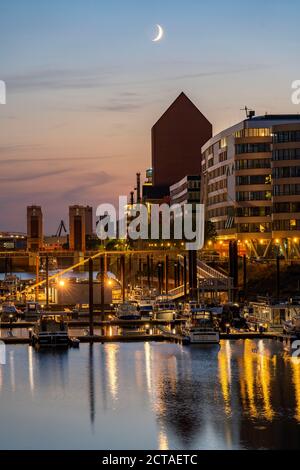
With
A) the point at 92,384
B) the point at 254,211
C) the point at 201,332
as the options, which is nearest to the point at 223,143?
the point at 254,211

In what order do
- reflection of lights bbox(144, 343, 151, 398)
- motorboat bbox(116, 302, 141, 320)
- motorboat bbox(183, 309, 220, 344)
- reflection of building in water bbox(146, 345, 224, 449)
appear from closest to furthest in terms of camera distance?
reflection of building in water bbox(146, 345, 224, 449) < reflection of lights bbox(144, 343, 151, 398) < motorboat bbox(183, 309, 220, 344) < motorboat bbox(116, 302, 141, 320)

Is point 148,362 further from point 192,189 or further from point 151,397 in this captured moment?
point 192,189

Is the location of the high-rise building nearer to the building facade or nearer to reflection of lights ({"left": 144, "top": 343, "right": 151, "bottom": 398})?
the building facade

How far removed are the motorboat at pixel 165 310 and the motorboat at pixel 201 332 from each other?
45.0 feet

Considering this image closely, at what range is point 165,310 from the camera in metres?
85.2

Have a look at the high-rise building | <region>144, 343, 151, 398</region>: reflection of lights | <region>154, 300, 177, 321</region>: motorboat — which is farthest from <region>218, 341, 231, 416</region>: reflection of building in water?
the high-rise building

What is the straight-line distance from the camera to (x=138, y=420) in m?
42.1

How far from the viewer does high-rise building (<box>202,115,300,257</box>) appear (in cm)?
11244

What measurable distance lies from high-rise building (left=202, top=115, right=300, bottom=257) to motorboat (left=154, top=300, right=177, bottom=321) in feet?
95.1

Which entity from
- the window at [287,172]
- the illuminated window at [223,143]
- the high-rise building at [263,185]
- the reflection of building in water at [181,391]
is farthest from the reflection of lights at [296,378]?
the illuminated window at [223,143]

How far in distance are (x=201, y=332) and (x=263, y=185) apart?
172 feet
